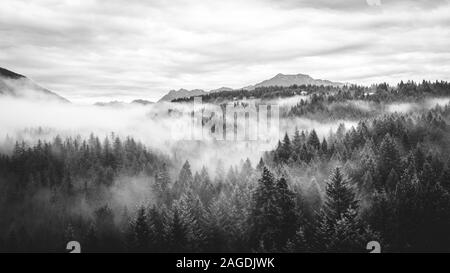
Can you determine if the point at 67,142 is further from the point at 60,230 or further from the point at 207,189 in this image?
the point at 207,189

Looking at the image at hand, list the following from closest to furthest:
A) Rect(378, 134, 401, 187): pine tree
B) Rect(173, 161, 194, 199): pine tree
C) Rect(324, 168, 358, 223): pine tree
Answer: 1. Rect(324, 168, 358, 223): pine tree
2. Rect(378, 134, 401, 187): pine tree
3. Rect(173, 161, 194, 199): pine tree

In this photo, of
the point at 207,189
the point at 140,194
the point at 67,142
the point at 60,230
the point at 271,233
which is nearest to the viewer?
the point at 271,233

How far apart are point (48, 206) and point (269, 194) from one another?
235 feet

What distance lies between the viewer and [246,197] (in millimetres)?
61656

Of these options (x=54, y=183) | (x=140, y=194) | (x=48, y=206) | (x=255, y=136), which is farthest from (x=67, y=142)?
(x=255, y=136)

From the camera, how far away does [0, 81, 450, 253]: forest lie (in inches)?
1967

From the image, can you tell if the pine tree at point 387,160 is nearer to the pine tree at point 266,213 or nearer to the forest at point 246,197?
the forest at point 246,197

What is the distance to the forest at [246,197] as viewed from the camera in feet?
164

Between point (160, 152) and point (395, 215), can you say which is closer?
point (395, 215)

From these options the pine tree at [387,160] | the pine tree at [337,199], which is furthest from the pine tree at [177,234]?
the pine tree at [387,160]

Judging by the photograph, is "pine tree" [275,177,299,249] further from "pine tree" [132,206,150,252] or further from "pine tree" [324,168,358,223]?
"pine tree" [132,206,150,252]

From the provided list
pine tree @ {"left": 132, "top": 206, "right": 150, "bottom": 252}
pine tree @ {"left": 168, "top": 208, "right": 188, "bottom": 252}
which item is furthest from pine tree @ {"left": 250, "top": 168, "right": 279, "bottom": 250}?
pine tree @ {"left": 132, "top": 206, "right": 150, "bottom": 252}

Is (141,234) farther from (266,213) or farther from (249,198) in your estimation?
(266,213)
